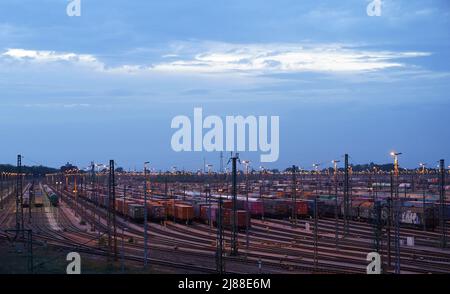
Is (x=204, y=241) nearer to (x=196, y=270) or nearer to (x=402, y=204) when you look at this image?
(x=196, y=270)

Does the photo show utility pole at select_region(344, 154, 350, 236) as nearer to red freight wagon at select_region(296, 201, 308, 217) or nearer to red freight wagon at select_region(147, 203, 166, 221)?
red freight wagon at select_region(296, 201, 308, 217)

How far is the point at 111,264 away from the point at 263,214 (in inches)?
720

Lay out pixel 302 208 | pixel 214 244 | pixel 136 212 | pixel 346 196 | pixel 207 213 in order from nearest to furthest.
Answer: pixel 214 244
pixel 346 196
pixel 207 213
pixel 136 212
pixel 302 208

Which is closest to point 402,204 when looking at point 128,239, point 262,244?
point 262,244

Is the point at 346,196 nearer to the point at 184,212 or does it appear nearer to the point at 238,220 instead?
the point at 238,220

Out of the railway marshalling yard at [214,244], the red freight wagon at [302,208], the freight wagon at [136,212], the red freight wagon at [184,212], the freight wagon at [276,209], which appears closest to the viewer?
the railway marshalling yard at [214,244]

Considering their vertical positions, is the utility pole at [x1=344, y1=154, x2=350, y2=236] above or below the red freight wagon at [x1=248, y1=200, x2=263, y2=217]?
above

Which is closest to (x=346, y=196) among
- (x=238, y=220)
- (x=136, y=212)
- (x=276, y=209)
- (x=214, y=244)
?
(x=238, y=220)

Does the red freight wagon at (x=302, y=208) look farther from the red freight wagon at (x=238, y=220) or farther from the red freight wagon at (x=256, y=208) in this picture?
the red freight wagon at (x=238, y=220)

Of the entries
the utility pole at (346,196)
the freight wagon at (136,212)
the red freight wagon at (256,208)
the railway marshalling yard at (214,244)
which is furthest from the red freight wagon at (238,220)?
the red freight wagon at (256,208)

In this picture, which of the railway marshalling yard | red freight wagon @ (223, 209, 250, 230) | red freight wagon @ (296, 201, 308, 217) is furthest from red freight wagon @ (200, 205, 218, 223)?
red freight wagon @ (296, 201, 308, 217)

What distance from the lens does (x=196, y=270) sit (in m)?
14.3
